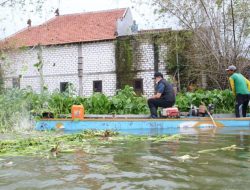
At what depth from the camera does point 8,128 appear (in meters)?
11.8

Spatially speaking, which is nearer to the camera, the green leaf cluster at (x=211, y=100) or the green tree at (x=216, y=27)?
the green leaf cluster at (x=211, y=100)

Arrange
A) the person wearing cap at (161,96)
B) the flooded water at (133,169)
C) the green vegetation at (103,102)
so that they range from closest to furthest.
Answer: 1. the flooded water at (133,169)
2. the person wearing cap at (161,96)
3. the green vegetation at (103,102)

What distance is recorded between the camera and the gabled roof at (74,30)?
29.3 m

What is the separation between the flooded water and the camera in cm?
403

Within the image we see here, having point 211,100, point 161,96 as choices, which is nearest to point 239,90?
point 211,100

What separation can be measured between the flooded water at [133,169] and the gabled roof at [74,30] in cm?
2218

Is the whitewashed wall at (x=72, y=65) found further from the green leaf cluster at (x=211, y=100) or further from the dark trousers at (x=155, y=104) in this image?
the dark trousers at (x=155, y=104)

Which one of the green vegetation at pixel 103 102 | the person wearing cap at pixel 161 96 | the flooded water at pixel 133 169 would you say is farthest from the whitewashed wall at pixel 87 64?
the flooded water at pixel 133 169

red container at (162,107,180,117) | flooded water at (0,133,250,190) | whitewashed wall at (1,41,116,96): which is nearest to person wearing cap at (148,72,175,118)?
red container at (162,107,180,117)

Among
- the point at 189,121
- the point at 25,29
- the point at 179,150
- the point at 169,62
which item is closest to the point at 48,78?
the point at 25,29

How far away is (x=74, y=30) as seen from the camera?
30859 millimetres

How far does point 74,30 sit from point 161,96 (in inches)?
768

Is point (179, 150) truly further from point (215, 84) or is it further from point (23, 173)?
point (215, 84)

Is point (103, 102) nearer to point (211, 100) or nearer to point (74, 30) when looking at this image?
point (211, 100)
